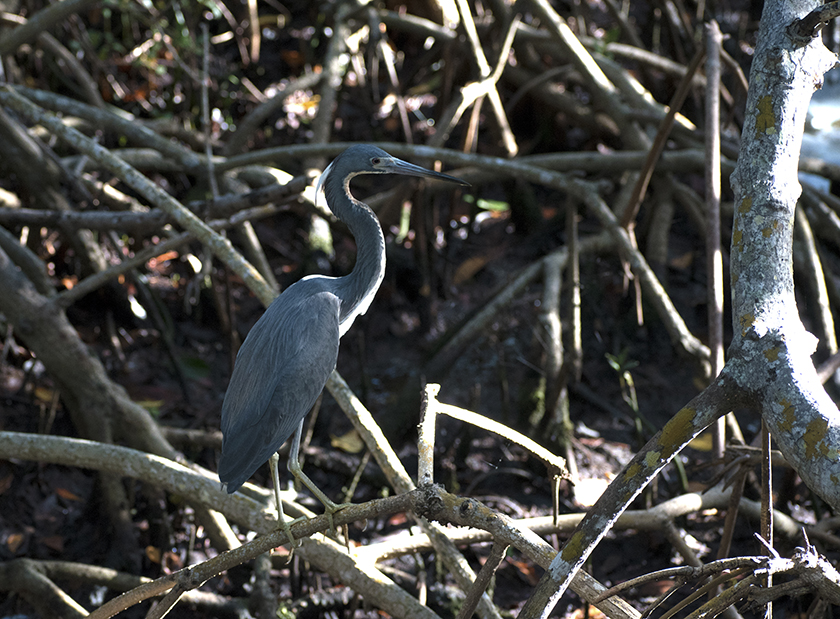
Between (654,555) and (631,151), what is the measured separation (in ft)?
7.14

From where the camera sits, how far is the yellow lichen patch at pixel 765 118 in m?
1.44

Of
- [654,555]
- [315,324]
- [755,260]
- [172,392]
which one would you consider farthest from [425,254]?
[755,260]

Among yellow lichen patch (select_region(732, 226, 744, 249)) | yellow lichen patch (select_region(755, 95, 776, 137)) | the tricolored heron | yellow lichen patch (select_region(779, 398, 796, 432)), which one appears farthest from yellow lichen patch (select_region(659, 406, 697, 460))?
the tricolored heron

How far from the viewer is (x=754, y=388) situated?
4.09ft

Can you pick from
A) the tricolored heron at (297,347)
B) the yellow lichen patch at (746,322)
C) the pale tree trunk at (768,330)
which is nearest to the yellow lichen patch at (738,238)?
the pale tree trunk at (768,330)

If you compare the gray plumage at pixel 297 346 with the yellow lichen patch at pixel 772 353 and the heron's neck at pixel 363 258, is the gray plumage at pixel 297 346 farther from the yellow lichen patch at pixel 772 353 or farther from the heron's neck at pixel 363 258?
the yellow lichen patch at pixel 772 353

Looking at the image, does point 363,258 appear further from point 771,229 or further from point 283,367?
point 771,229

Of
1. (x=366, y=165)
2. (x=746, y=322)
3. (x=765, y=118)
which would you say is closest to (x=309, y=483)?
(x=366, y=165)

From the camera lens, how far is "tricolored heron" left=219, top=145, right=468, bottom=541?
1.86 metres

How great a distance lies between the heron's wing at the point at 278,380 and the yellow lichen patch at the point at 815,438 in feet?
3.73

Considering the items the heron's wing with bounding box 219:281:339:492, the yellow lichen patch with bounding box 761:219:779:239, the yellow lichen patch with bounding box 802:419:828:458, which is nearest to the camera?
the yellow lichen patch with bounding box 802:419:828:458

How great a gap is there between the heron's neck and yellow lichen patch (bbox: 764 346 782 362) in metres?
1.02

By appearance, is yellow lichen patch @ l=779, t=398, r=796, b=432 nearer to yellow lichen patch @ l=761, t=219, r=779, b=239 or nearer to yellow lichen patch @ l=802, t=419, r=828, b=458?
yellow lichen patch @ l=802, t=419, r=828, b=458

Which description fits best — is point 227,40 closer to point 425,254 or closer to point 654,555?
point 425,254
